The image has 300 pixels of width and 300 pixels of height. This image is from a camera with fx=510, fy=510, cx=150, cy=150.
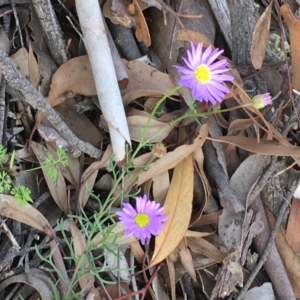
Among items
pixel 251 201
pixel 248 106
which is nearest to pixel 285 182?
pixel 251 201

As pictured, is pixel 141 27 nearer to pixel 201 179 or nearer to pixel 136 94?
pixel 136 94

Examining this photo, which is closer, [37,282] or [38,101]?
[38,101]

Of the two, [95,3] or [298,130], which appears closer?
[95,3]

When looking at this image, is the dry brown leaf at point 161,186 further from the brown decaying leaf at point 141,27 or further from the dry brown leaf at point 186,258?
the brown decaying leaf at point 141,27

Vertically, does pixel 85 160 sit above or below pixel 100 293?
above

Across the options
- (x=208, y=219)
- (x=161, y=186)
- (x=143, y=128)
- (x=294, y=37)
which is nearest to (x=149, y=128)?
(x=143, y=128)

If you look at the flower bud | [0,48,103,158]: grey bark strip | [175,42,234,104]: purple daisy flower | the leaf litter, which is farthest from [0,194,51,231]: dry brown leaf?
[175,42,234,104]: purple daisy flower

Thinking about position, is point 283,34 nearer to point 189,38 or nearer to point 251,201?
point 189,38
